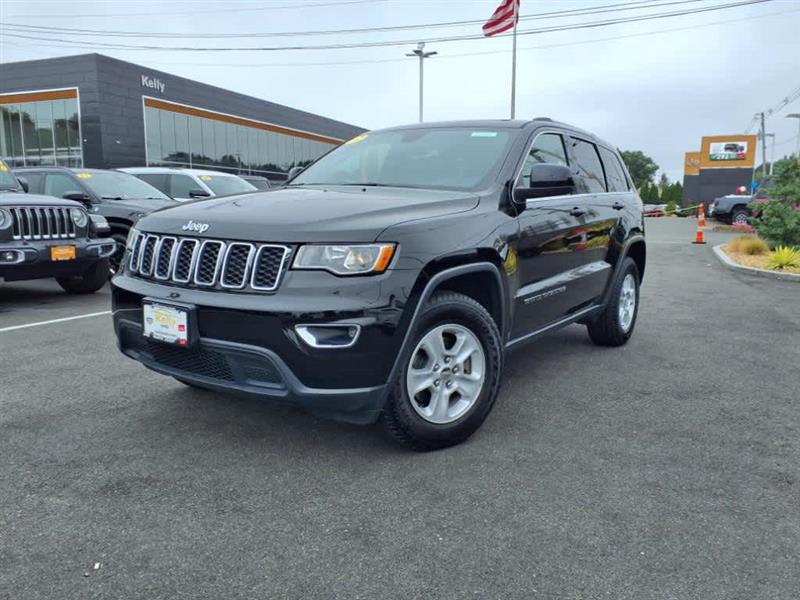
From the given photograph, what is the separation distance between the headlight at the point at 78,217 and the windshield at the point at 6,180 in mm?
1204

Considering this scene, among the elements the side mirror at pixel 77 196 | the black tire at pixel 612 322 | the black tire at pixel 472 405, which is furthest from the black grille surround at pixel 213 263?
the side mirror at pixel 77 196

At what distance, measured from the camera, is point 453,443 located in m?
3.41

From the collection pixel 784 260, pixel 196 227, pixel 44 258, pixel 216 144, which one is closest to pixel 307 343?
pixel 196 227

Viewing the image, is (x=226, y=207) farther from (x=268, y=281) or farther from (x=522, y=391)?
(x=522, y=391)

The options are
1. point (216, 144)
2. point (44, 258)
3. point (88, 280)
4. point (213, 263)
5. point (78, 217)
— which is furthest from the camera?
point (216, 144)

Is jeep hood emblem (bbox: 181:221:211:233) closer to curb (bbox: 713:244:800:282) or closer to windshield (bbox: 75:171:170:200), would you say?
windshield (bbox: 75:171:170:200)

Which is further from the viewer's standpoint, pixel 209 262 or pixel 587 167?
pixel 587 167

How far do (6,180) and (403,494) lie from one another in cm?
775

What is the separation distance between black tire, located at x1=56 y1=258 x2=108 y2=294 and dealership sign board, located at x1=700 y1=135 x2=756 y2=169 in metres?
46.0

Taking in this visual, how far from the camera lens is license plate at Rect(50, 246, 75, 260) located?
7.33m

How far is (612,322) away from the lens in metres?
5.55

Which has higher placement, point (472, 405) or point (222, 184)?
point (222, 184)

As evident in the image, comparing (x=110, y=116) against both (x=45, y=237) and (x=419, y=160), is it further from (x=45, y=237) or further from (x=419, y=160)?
(x=419, y=160)

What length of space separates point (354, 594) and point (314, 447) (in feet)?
4.07
